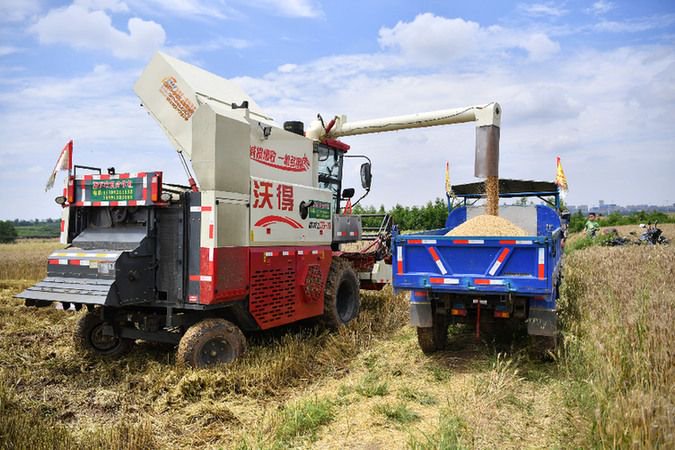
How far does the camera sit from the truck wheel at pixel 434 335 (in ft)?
18.6

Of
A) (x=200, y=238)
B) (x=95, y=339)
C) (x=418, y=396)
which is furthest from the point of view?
(x=95, y=339)

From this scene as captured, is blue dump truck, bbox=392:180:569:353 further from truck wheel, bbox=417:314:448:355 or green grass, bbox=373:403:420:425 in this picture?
green grass, bbox=373:403:420:425

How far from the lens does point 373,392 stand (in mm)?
4527

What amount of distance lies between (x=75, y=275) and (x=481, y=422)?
4.11 metres

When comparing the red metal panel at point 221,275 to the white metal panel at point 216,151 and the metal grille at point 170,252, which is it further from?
the white metal panel at point 216,151

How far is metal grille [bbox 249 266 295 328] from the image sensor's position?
5.76 meters

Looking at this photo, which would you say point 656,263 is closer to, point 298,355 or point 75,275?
point 298,355

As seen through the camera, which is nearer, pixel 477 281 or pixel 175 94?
pixel 477 281

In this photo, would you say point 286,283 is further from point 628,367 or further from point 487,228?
point 628,367

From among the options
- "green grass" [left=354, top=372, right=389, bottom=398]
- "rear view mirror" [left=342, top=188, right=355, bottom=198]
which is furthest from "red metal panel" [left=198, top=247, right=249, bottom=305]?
"rear view mirror" [left=342, top=188, right=355, bottom=198]

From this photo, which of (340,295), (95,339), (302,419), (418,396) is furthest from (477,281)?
(95,339)

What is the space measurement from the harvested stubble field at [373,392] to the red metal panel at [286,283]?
0.35 metres

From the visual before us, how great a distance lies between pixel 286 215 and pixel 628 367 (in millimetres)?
4008

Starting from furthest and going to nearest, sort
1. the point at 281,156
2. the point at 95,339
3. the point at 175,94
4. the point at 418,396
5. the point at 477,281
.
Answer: the point at 175,94, the point at 281,156, the point at 95,339, the point at 477,281, the point at 418,396
